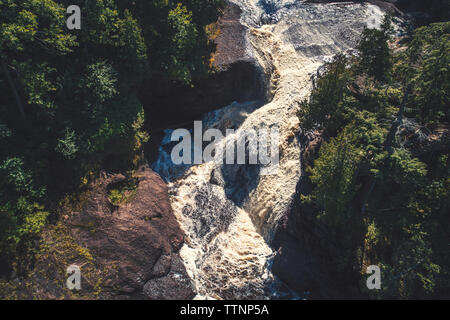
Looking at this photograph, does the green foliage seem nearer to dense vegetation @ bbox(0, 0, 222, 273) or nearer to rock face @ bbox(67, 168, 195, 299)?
dense vegetation @ bbox(0, 0, 222, 273)

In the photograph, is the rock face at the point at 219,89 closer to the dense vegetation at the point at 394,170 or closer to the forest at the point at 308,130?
the forest at the point at 308,130

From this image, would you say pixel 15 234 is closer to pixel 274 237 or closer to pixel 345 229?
pixel 274 237

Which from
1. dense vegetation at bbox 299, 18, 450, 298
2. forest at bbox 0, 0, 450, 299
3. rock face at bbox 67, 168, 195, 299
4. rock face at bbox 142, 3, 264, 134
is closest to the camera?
dense vegetation at bbox 299, 18, 450, 298

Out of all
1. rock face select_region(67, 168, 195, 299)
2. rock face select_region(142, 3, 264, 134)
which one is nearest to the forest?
rock face select_region(67, 168, 195, 299)

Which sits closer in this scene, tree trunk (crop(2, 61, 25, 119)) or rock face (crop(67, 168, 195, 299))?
tree trunk (crop(2, 61, 25, 119))

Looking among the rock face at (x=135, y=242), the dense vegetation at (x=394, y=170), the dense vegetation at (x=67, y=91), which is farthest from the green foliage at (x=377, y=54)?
the rock face at (x=135, y=242)

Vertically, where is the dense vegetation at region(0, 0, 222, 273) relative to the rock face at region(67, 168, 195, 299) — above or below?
above

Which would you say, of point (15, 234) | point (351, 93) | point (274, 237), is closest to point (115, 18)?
point (15, 234)
